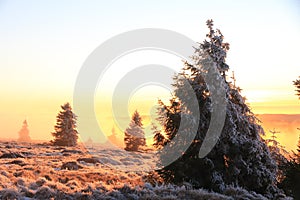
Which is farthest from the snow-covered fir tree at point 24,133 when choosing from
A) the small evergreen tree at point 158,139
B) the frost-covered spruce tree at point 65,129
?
the small evergreen tree at point 158,139

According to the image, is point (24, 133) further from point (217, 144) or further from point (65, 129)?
point (217, 144)

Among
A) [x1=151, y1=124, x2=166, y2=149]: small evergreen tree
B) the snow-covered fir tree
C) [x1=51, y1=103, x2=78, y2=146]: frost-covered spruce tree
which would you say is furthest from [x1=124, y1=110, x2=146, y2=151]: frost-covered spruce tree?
the snow-covered fir tree

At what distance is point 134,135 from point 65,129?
41.4 feet

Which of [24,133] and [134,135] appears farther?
[24,133]

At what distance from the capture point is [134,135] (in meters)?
59.2

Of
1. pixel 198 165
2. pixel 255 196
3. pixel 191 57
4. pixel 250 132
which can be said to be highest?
pixel 191 57

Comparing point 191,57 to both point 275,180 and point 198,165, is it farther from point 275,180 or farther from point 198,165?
point 275,180

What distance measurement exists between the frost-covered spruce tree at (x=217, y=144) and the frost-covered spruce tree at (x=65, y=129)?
140 feet

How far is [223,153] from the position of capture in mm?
16344

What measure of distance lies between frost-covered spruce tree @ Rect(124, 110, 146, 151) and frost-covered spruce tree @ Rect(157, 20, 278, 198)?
4086cm

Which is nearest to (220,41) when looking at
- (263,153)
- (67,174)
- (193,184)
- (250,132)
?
(250,132)

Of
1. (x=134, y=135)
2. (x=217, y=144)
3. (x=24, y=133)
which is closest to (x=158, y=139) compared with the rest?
(x=217, y=144)

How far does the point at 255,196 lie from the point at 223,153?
2.84 m

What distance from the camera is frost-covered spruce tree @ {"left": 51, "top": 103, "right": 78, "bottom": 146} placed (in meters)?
56.8
